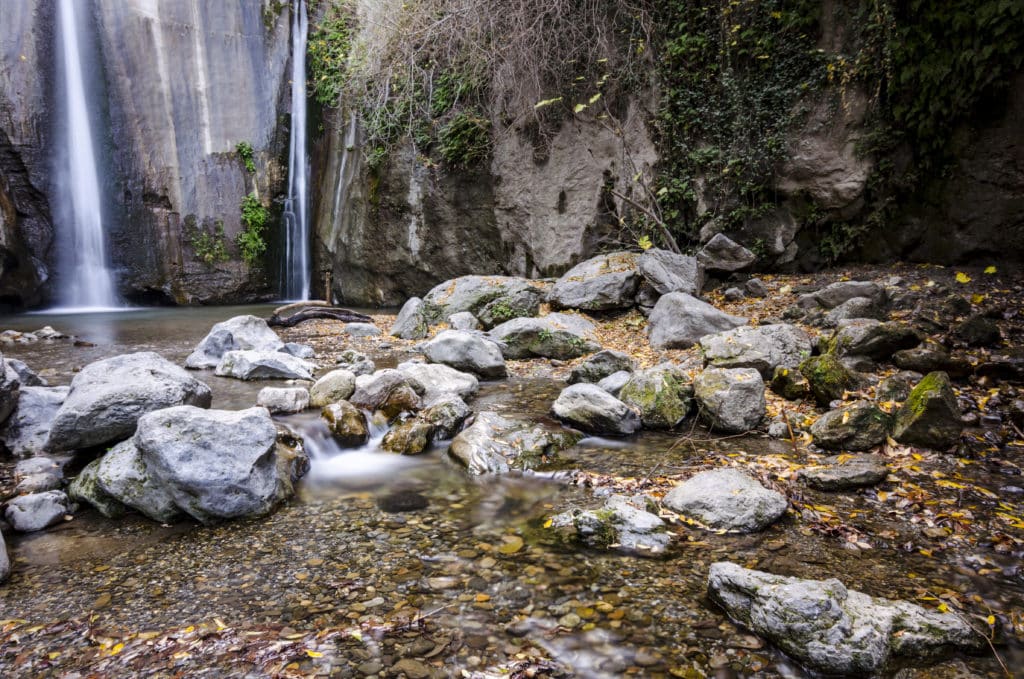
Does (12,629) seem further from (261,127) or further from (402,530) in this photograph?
(261,127)

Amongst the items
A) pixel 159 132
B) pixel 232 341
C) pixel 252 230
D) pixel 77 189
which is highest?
pixel 159 132

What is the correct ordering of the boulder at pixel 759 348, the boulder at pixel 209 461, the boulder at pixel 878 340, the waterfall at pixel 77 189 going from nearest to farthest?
the boulder at pixel 209 461 < the boulder at pixel 878 340 < the boulder at pixel 759 348 < the waterfall at pixel 77 189

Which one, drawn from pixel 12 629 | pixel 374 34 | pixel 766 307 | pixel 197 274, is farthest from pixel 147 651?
pixel 197 274

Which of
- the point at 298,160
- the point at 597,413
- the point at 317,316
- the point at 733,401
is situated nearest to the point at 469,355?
the point at 597,413

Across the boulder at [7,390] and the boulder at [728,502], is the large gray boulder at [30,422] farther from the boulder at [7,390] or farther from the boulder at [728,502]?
the boulder at [728,502]

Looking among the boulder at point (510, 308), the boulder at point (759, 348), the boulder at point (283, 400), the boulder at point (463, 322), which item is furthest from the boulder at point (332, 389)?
the boulder at point (759, 348)

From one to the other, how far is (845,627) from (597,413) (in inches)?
108

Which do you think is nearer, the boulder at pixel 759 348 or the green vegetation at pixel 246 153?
the boulder at pixel 759 348

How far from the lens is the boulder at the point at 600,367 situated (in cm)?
621

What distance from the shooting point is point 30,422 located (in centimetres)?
423

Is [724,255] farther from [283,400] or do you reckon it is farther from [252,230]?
[252,230]

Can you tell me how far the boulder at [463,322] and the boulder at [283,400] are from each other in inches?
148

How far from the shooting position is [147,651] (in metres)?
2.22

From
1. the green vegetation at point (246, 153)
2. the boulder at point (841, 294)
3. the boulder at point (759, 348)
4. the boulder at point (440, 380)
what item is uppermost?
the green vegetation at point (246, 153)
